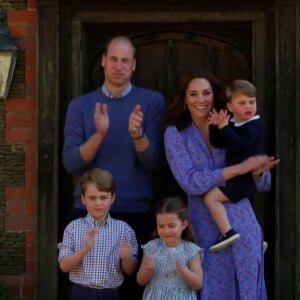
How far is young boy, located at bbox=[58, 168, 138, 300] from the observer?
4.61 m

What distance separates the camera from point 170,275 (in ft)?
15.1

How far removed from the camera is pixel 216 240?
15.7 feet

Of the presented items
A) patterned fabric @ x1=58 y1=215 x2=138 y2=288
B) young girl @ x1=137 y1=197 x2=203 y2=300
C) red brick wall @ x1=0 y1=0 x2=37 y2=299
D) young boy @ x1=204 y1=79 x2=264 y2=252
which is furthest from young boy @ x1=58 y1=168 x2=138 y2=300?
red brick wall @ x1=0 y1=0 x2=37 y2=299

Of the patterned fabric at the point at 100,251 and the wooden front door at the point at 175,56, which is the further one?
the wooden front door at the point at 175,56

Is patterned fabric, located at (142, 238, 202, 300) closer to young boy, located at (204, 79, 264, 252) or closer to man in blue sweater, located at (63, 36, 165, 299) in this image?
young boy, located at (204, 79, 264, 252)

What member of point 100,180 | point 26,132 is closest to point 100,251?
point 100,180

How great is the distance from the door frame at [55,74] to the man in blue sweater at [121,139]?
1.98 ft

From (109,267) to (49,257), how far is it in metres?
1.18

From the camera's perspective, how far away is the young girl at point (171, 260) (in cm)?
457

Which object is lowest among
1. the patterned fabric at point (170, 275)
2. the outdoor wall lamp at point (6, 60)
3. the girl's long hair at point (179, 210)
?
the patterned fabric at point (170, 275)

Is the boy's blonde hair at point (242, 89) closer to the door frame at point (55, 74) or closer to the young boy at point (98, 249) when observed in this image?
the young boy at point (98, 249)

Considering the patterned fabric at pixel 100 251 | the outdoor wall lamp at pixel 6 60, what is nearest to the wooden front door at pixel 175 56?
the outdoor wall lamp at pixel 6 60

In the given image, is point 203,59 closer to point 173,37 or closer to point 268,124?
point 173,37

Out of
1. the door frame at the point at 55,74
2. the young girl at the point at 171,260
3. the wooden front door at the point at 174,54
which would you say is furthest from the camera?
the wooden front door at the point at 174,54
